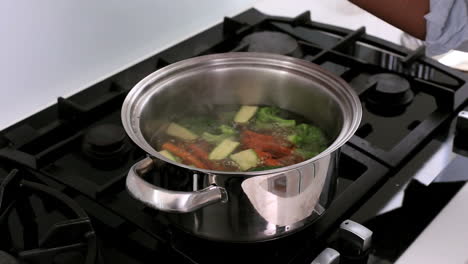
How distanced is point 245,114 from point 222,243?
227mm

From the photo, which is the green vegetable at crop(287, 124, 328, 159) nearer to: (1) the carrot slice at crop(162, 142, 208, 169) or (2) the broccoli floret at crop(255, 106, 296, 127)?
(2) the broccoli floret at crop(255, 106, 296, 127)

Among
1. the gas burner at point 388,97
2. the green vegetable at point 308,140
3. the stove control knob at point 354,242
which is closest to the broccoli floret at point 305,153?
the green vegetable at point 308,140

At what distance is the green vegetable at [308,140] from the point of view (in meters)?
0.85

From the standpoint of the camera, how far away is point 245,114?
0.92 metres

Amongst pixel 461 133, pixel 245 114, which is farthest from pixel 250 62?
pixel 461 133

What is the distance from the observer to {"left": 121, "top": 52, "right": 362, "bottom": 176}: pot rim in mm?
715

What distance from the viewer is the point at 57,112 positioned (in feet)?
3.34

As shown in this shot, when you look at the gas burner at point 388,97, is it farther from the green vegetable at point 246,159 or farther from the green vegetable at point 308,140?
the green vegetable at point 246,159

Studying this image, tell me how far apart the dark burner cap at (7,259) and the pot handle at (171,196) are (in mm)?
141

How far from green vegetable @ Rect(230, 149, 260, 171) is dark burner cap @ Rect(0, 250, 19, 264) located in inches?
11.5

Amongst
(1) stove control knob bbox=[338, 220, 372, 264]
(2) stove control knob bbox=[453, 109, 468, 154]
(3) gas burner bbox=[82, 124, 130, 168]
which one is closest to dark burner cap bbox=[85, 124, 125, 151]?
(3) gas burner bbox=[82, 124, 130, 168]

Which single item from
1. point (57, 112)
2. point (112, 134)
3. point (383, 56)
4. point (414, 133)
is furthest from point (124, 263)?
point (383, 56)

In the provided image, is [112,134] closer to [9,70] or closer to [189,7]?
[9,70]

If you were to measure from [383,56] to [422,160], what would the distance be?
0.29 meters
